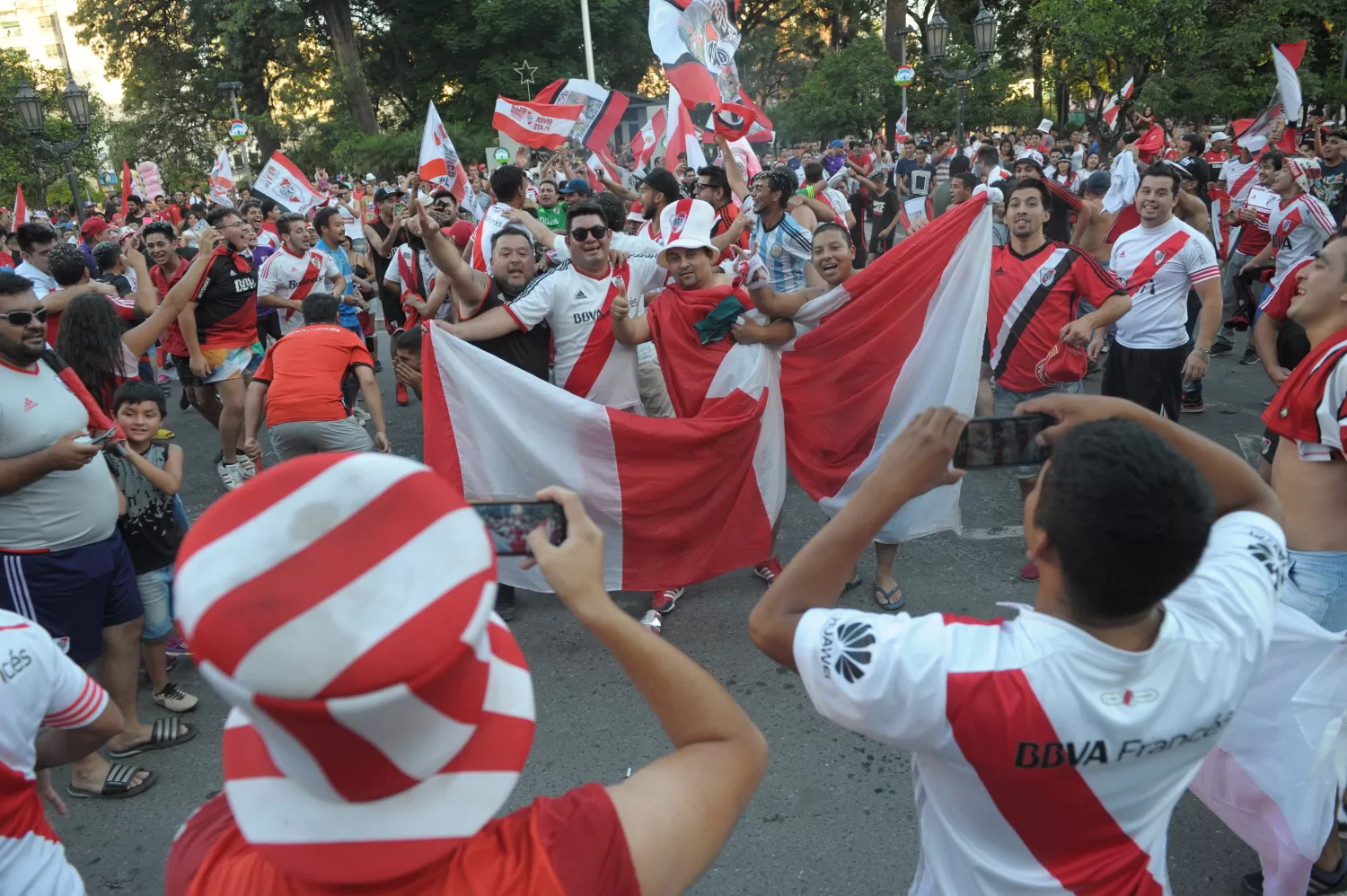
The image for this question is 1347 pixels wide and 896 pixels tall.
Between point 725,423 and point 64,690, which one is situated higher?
point 64,690

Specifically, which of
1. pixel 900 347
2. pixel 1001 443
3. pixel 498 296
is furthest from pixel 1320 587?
pixel 498 296

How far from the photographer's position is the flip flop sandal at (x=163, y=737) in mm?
3980

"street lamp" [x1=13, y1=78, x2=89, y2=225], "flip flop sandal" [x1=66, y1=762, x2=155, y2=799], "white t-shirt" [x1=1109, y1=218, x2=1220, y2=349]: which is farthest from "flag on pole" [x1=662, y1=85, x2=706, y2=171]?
"street lamp" [x1=13, y1=78, x2=89, y2=225]

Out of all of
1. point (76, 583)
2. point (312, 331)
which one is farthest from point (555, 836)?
point (312, 331)

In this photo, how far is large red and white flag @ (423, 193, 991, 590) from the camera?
15.4ft

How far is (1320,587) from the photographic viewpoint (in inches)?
110

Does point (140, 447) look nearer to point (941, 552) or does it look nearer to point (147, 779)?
point (147, 779)

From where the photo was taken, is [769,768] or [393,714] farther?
[769,768]

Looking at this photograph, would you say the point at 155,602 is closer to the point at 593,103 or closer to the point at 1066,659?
the point at 1066,659

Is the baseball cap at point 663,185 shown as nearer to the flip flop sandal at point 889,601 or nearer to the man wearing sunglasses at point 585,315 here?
the man wearing sunglasses at point 585,315

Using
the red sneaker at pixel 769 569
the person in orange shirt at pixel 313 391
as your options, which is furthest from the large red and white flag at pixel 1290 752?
the person in orange shirt at pixel 313 391

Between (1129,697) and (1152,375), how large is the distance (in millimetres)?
5113

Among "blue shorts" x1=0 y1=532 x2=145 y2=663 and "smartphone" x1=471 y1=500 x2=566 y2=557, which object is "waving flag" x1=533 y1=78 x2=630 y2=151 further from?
"smartphone" x1=471 y1=500 x2=566 y2=557

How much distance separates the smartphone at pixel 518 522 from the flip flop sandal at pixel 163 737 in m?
3.52
